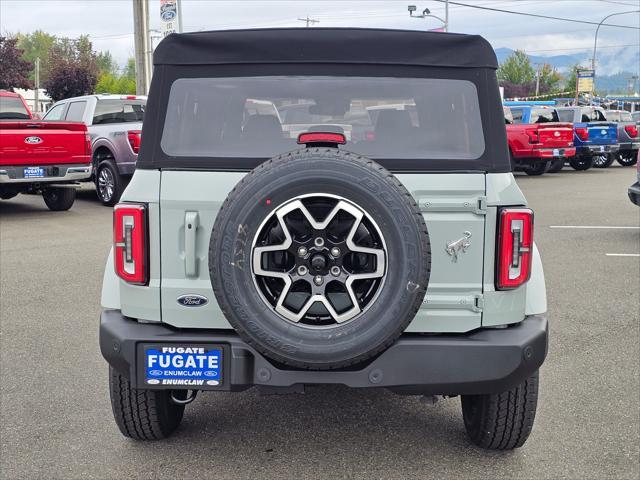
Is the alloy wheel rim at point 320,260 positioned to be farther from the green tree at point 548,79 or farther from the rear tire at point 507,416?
the green tree at point 548,79

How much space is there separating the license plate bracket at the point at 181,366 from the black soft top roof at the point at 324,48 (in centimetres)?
121

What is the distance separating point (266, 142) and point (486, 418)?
1.57m

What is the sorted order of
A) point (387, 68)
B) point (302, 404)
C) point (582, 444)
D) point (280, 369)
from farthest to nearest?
point (302, 404)
point (582, 444)
point (387, 68)
point (280, 369)

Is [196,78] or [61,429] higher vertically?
[196,78]

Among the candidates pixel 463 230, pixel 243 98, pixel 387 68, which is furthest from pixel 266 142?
pixel 463 230

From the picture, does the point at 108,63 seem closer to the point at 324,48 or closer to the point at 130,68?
the point at 130,68

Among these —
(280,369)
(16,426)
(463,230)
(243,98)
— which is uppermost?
(243,98)

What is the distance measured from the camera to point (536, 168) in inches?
874

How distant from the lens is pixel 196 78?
3.54 metres

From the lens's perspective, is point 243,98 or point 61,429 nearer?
point 243,98

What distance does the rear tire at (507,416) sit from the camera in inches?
143

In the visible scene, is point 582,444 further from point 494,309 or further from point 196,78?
point 196,78

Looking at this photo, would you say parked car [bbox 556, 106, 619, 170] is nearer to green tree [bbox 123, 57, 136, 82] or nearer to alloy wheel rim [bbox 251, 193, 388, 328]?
alloy wheel rim [bbox 251, 193, 388, 328]

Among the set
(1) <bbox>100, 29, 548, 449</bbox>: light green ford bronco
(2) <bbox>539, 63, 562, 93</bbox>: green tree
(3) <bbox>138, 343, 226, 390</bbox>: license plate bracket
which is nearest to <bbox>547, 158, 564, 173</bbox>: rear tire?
(1) <bbox>100, 29, 548, 449</bbox>: light green ford bronco
